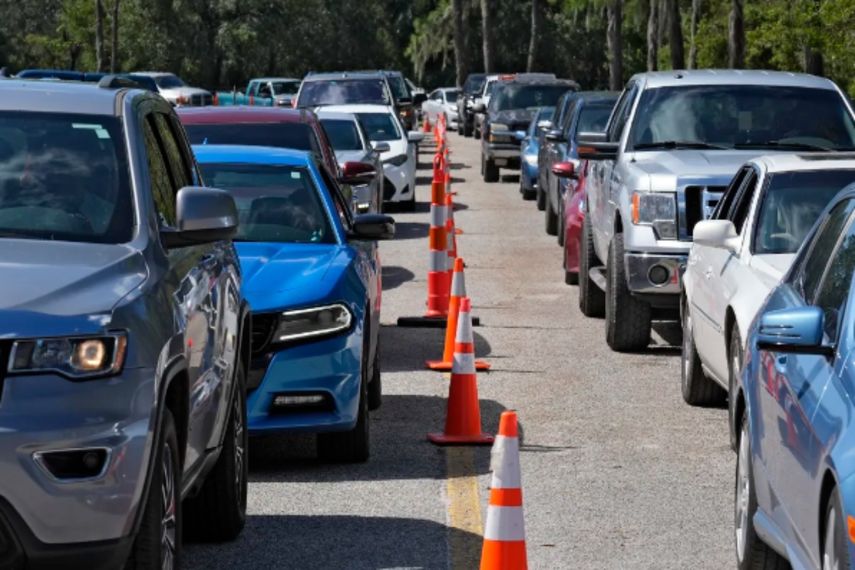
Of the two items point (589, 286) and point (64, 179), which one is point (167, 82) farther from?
point (64, 179)

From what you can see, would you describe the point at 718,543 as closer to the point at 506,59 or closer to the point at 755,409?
the point at 755,409

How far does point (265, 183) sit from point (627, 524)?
3.85m

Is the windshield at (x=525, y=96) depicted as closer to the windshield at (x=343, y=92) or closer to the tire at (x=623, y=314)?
the windshield at (x=343, y=92)

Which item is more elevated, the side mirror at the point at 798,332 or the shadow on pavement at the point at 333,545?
the side mirror at the point at 798,332

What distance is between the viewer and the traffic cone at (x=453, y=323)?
13344 millimetres

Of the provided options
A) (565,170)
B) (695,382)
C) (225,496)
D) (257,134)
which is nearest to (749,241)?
(695,382)

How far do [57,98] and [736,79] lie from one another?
347 inches

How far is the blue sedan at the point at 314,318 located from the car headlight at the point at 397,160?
17480mm

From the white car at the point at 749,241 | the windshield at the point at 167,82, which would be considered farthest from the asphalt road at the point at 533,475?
the windshield at the point at 167,82

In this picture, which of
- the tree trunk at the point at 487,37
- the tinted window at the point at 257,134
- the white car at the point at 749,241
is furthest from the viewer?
the tree trunk at the point at 487,37

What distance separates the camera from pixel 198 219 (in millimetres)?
7070

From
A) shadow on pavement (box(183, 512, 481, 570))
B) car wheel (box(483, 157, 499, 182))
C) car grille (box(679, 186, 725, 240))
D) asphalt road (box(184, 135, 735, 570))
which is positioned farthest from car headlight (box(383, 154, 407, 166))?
shadow on pavement (box(183, 512, 481, 570))

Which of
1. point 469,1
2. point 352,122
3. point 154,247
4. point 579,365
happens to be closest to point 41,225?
point 154,247

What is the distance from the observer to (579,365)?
1437 centimetres
